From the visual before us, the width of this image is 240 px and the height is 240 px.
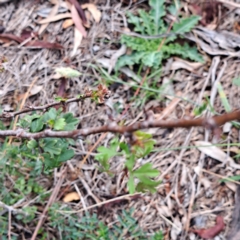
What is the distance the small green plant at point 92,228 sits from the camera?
171 cm

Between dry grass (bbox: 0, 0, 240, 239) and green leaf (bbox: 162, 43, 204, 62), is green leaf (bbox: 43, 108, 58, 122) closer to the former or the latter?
dry grass (bbox: 0, 0, 240, 239)

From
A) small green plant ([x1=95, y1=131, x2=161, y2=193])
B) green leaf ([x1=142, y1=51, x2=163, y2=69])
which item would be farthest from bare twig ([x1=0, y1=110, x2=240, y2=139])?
green leaf ([x1=142, y1=51, x2=163, y2=69])

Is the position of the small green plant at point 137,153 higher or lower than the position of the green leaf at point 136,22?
higher

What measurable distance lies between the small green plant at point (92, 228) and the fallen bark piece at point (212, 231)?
7.9 inches

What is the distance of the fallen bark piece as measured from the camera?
184 cm

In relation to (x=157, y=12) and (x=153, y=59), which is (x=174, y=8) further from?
(x=153, y=59)

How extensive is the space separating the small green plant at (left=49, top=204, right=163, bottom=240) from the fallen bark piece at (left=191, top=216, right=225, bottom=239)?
0.20 meters

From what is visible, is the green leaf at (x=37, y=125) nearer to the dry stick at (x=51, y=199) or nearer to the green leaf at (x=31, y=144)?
the green leaf at (x=31, y=144)

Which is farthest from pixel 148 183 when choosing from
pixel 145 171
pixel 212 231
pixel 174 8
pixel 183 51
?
pixel 174 8

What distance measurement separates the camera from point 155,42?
6.89ft

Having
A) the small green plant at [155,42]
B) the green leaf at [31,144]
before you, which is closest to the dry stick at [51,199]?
the small green plant at [155,42]

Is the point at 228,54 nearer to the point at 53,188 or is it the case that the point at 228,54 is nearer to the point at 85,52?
the point at 85,52

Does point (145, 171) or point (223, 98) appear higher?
point (145, 171)

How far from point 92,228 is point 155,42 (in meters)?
0.93
